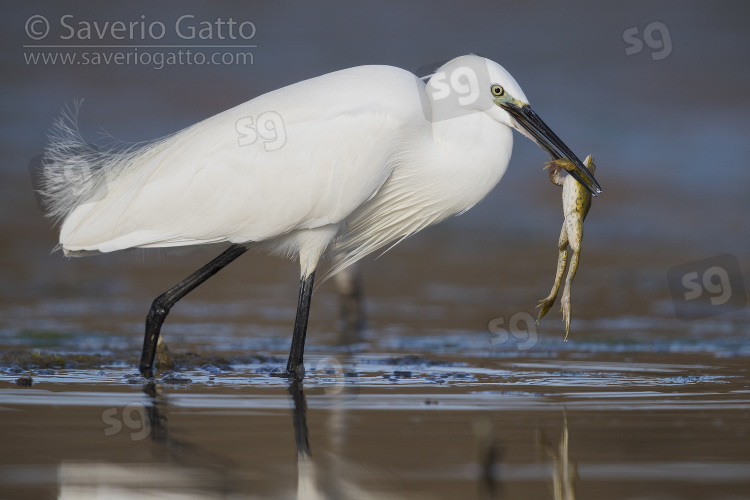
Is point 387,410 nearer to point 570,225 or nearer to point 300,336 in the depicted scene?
point 300,336

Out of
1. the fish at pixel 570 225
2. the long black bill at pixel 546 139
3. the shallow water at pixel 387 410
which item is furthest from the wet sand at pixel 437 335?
the long black bill at pixel 546 139

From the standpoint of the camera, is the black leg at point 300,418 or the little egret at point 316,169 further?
the little egret at point 316,169

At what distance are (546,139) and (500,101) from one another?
364mm

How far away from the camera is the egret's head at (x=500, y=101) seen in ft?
23.0

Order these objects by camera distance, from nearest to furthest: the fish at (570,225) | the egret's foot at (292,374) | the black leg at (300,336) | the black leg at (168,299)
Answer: the fish at (570,225) → the egret's foot at (292,374) → the black leg at (300,336) → the black leg at (168,299)

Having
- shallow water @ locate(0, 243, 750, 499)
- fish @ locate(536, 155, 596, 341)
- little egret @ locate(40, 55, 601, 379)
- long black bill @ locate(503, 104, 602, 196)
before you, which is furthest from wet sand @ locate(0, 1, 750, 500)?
long black bill @ locate(503, 104, 602, 196)

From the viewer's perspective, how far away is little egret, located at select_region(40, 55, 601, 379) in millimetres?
7270

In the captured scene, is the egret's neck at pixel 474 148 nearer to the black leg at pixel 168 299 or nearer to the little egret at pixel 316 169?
the little egret at pixel 316 169

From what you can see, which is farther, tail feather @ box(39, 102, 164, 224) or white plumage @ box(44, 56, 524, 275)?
tail feather @ box(39, 102, 164, 224)

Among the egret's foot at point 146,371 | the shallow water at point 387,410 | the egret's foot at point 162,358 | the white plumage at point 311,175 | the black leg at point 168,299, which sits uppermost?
the white plumage at point 311,175

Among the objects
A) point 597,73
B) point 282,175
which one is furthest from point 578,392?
point 597,73

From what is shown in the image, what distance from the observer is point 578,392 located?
6512mm

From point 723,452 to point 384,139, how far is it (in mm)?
3158

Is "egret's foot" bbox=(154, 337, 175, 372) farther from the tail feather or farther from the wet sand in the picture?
the tail feather
